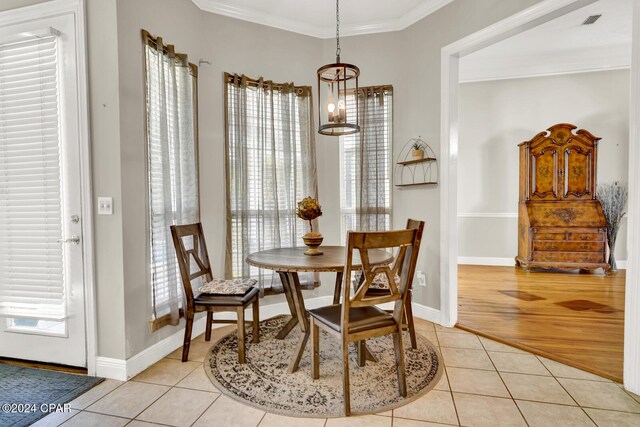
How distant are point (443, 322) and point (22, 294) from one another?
3330mm

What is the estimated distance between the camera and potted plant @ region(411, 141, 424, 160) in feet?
10.5

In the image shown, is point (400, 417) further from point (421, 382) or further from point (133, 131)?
point (133, 131)

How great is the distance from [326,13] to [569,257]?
Answer: 464 centimetres

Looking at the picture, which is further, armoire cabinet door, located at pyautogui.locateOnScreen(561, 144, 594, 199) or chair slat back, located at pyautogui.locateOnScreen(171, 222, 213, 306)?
armoire cabinet door, located at pyautogui.locateOnScreen(561, 144, 594, 199)

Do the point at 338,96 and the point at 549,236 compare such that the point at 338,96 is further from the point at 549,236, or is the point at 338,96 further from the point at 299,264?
the point at 549,236

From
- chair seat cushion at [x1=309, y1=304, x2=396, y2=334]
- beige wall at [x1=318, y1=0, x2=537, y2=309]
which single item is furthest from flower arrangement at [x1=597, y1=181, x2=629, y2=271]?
chair seat cushion at [x1=309, y1=304, x2=396, y2=334]

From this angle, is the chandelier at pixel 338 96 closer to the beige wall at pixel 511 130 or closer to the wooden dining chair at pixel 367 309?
the wooden dining chair at pixel 367 309

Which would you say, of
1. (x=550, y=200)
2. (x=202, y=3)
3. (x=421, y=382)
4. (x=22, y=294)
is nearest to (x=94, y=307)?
(x=22, y=294)

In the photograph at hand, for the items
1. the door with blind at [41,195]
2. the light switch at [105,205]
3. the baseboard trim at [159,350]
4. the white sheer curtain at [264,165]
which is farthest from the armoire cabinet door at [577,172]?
the door with blind at [41,195]

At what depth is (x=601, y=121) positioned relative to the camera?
5109 mm

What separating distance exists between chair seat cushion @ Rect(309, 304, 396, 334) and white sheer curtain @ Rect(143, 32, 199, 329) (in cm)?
121

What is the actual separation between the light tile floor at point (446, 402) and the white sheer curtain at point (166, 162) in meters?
0.53

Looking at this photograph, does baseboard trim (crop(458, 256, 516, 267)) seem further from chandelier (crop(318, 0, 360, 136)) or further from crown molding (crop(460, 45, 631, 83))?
chandelier (crop(318, 0, 360, 136))

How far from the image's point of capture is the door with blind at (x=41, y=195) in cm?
221
